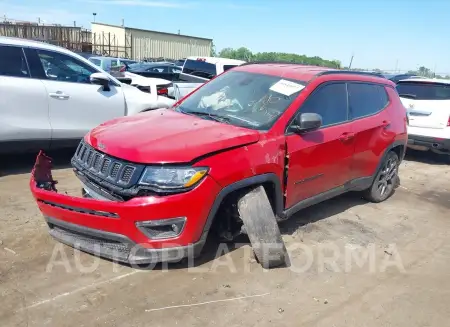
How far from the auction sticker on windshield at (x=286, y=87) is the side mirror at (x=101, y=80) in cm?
293

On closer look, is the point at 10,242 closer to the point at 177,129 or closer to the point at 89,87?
Result: the point at 177,129

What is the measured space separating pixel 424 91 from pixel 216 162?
697cm

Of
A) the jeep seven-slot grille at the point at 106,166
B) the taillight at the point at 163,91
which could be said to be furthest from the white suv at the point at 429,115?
the jeep seven-slot grille at the point at 106,166

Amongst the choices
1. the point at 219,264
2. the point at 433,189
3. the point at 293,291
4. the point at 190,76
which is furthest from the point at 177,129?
the point at 190,76

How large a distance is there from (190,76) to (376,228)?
660cm

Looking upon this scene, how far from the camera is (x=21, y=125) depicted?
5562 mm

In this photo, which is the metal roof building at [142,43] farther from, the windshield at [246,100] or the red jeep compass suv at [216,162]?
the red jeep compass suv at [216,162]

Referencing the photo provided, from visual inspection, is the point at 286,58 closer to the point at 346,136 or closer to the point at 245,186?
the point at 346,136

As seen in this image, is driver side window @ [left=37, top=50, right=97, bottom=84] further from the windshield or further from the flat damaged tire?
the flat damaged tire

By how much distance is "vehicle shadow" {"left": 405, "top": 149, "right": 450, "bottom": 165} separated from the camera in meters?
8.98

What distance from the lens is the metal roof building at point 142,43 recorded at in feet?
130

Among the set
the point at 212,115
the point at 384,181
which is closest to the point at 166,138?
the point at 212,115

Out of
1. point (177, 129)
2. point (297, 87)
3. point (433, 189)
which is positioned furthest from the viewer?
point (433, 189)

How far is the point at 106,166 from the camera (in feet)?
11.3
